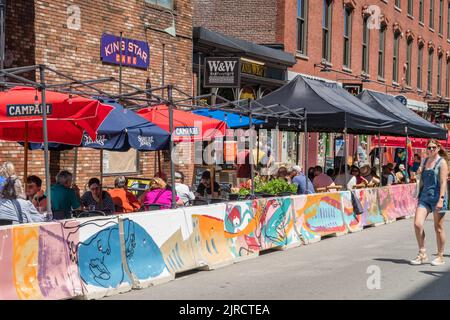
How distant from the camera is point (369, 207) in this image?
17.6 m

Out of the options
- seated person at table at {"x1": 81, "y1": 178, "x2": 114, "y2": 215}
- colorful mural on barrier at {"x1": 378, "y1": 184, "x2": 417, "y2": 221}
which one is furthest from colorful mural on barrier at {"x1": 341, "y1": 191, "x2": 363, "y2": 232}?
seated person at table at {"x1": 81, "y1": 178, "x2": 114, "y2": 215}

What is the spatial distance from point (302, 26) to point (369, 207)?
1115cm

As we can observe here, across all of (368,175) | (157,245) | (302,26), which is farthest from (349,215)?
(302,26)

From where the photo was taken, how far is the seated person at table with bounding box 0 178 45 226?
838cm

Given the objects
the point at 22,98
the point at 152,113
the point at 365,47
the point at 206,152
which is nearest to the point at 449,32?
the point at 365,47

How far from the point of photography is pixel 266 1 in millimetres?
25500

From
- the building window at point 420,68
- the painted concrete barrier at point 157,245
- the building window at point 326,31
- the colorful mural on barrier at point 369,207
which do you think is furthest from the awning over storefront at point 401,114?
the building window at point 420,68

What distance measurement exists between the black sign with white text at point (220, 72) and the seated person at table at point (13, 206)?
10931 mm

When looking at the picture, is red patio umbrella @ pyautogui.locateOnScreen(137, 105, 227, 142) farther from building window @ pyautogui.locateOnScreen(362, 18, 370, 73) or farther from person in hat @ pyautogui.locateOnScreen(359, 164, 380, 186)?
building window @ pyautogui.locateOnScreen(362, 18, 370, 73)

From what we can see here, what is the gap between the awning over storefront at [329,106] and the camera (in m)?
16.7

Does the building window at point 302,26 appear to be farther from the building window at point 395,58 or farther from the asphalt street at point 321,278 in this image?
the asphalt street at point 321,278

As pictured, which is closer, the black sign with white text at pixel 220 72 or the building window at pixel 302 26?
the black sign with white text at pixel 220 72

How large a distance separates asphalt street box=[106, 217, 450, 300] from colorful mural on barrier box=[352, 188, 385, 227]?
11.1ft

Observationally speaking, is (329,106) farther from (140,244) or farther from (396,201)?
(140,244)
